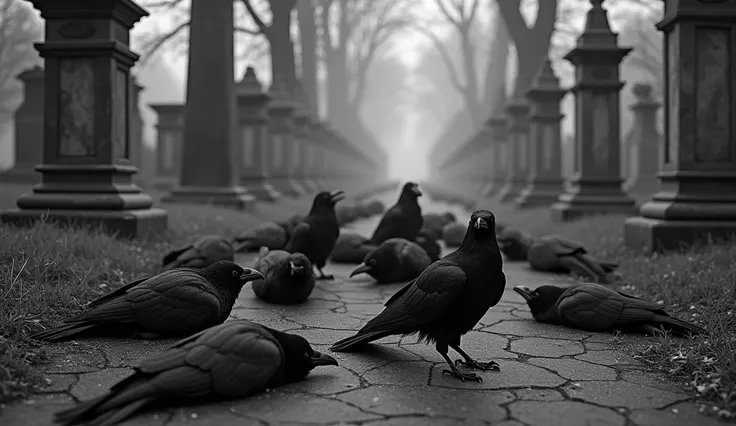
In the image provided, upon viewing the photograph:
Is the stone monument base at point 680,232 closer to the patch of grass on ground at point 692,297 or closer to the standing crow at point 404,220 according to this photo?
the patch of grass on ground at point 692,297

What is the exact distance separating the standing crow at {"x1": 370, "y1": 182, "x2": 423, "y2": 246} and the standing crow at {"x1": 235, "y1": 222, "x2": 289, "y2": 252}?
103cm

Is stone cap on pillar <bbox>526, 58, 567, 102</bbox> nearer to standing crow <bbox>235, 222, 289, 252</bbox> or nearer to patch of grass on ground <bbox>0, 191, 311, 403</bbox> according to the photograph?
standing crow <bbox>235, 222, 289, 252</bbox>

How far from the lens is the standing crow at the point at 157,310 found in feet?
11.7

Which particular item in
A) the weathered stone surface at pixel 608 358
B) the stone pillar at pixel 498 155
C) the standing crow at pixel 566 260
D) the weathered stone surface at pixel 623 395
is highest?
the stone pillar at pixel 498 155

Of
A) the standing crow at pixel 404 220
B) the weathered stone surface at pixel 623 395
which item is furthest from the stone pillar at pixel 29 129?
the weathered stone surface at pixel 623 395

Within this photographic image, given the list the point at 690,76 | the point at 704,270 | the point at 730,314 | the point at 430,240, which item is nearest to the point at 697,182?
the point at 690,76

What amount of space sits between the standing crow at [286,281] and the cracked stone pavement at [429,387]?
23.0 inches

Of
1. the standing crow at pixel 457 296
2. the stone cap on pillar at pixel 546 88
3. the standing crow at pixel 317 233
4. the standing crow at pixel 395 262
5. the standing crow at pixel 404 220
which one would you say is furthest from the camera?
the stone cap on pillar at pixel 546 88

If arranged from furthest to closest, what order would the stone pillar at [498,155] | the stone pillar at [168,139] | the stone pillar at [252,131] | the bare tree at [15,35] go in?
the bare tree at [15,35] < the stone pillar at [498,155] < the stone pillar at [168,139] < the stone pillar at [252,131]

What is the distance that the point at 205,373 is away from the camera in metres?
2.65

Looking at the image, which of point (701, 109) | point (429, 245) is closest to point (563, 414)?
point (429, 245)

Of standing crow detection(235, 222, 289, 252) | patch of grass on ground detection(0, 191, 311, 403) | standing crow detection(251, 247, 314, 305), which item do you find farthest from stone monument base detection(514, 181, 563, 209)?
standing crow detection(251, 247, 314, 305)

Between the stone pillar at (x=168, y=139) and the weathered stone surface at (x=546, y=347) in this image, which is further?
the stone pillar at (x=168, y=139)

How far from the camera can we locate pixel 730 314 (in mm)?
3961
